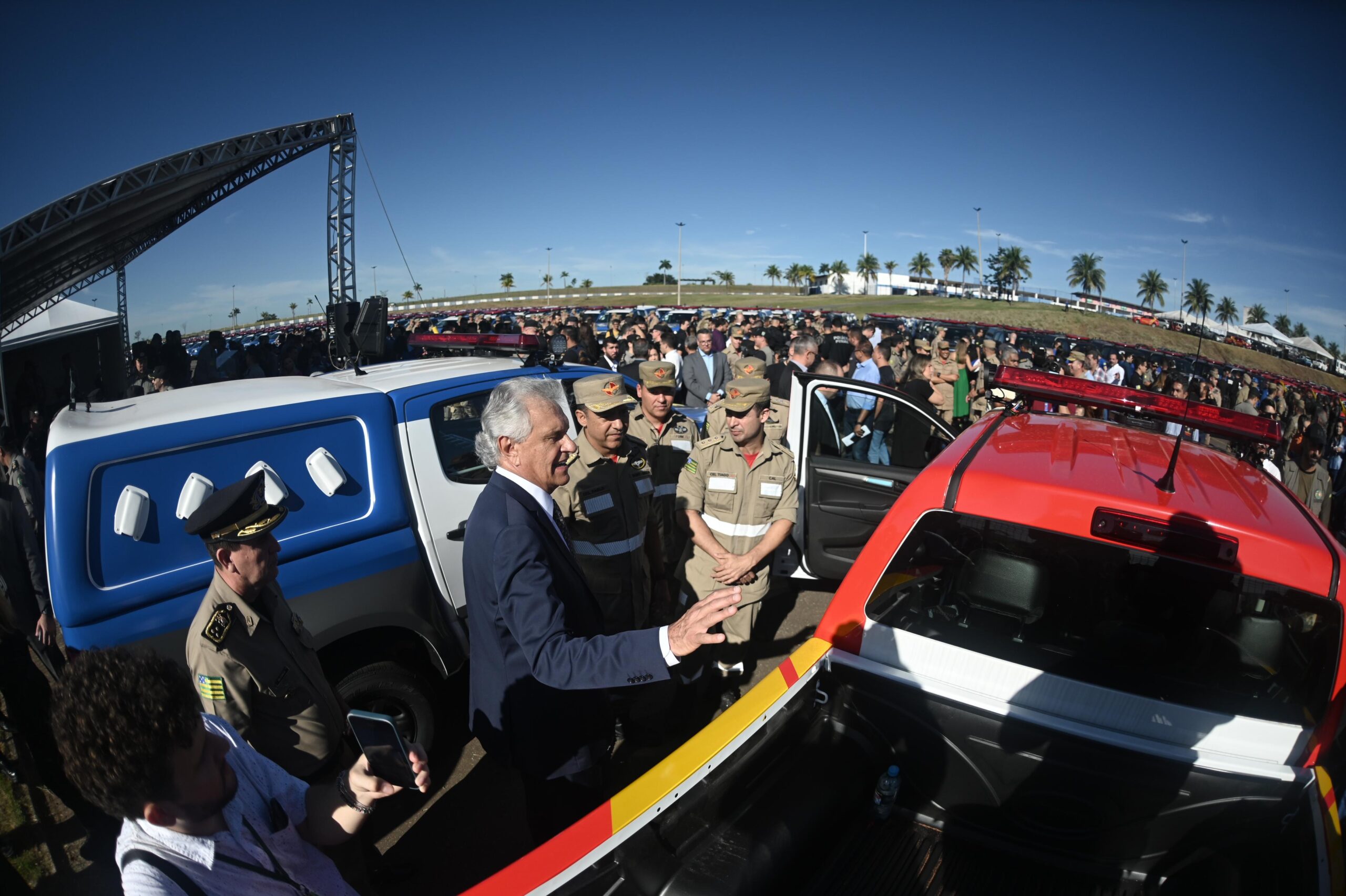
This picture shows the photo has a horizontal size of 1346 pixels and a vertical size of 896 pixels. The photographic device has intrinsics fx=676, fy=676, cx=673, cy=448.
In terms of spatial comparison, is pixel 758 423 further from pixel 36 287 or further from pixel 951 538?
pixel 36 287

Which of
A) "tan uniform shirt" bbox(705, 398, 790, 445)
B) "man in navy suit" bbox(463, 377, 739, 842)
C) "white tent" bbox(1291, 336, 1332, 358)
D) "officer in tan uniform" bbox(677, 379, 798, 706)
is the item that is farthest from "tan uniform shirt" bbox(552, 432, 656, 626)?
"white tent" bbox(1291, 336, 1332, 358)

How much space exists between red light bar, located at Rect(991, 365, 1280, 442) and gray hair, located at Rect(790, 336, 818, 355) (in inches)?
133

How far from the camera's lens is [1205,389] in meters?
10.5

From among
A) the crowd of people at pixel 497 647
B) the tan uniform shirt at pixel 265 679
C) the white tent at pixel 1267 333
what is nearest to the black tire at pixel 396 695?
the crowd of people at pixel 497 647

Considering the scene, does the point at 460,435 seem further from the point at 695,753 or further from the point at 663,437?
the point at 695,753

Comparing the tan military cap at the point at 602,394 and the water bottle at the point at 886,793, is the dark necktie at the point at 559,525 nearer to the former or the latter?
the tan military cap at the point at 602,394

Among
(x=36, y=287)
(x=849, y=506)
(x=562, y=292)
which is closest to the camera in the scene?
(x=849, y=506)

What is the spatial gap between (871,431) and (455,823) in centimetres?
441

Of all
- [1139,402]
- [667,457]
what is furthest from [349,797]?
[1139,402]

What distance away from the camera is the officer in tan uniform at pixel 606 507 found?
329 cm

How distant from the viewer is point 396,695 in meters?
3.04

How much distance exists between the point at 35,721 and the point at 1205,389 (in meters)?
13.5

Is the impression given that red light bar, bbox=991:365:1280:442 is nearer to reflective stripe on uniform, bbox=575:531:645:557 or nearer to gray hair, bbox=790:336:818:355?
reflective stripe on uniform, bbox=575:531:645:557

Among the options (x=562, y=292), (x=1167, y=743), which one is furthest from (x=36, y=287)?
(x=562, y=292)
